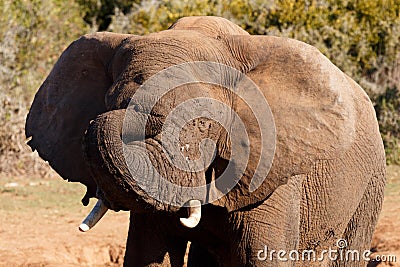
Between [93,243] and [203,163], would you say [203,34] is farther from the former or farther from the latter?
[93,243]

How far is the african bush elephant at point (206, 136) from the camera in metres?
4.05

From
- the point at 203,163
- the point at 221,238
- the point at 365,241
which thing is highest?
the point at 203,163

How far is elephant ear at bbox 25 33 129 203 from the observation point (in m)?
5.09

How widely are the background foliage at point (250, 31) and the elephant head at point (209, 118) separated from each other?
818cm

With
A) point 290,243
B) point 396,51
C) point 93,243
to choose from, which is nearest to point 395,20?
point 396,51

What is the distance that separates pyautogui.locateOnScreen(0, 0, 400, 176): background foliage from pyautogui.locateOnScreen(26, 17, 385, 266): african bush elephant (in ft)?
25.1

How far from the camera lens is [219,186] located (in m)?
4.45

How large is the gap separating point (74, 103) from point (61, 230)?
4.09 metres

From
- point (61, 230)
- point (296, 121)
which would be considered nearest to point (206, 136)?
point (296, 121)

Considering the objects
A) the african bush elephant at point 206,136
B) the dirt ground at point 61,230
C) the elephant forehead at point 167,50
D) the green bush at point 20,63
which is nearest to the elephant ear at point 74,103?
the african bush elephant at point 206,136

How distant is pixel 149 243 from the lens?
196 inches

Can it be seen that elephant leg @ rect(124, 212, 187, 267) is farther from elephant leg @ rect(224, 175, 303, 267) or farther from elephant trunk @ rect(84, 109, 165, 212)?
elephant trunk @ rect(84, 109, 165, 212)

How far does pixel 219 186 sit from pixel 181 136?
43cm

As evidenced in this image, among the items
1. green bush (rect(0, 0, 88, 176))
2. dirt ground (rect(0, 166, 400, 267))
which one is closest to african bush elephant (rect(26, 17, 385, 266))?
dirt ground (rect(0, 166, 400, 267))
